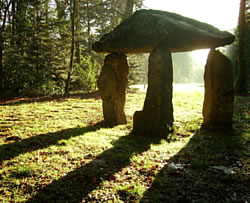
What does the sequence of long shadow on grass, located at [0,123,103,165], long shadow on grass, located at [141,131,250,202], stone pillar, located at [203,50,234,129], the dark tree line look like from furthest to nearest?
the dark tree line, stone pillar, located at [203,50,234,129], long shadow on grass, located at [0,123,103,165], long shadow on grass, located at [141,131,250,202]

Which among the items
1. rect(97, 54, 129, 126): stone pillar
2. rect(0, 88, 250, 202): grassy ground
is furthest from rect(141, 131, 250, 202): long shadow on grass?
rect(97, 54, 129, 126): stone pillar

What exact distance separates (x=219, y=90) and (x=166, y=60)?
202cm

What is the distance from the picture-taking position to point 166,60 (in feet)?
20.9

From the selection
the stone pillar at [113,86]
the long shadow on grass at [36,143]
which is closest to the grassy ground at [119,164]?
the long shadow on grass at [36,143]

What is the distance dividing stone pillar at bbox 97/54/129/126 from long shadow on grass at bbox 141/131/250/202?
120 inches

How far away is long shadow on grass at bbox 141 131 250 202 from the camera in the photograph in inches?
135

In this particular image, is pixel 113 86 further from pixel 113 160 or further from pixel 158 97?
pixel 113 160

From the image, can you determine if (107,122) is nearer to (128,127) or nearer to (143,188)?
(128,127)

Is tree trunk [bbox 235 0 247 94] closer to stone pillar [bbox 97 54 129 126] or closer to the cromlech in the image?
the cromlech

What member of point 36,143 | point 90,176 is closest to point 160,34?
point 90,176

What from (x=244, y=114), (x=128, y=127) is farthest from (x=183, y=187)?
(x=244, y=114)

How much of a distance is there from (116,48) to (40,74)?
9.94 metres

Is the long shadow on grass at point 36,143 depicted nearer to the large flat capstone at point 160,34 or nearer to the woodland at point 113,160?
the woodland at point 113,160

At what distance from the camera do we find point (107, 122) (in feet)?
25.9
